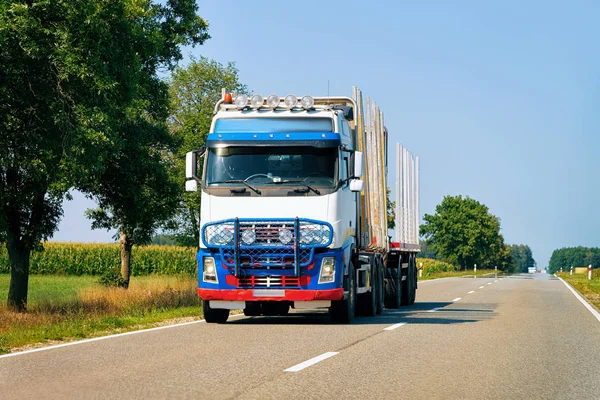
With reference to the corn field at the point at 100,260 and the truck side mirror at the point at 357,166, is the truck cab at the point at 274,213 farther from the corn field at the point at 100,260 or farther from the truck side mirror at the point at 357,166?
the corn field at the point at 100,260

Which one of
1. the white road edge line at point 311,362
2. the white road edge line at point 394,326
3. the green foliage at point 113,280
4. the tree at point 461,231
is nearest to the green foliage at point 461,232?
the tree at point 461,231

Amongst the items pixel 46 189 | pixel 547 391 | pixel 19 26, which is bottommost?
pixel 547 391

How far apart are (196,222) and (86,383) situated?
31786mm

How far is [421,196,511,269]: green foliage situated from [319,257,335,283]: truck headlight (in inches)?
5211

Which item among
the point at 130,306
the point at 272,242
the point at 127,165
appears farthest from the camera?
the point at 127,165

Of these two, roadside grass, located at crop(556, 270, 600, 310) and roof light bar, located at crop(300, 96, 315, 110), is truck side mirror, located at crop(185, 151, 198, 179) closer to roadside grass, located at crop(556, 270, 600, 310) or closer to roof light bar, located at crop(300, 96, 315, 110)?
roof light bar, located at crop(300, 96, 315, 110)

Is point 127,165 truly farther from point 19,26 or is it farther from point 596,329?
point 596,329

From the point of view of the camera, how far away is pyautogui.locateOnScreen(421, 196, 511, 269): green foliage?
482ft

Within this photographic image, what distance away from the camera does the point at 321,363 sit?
33.4ft

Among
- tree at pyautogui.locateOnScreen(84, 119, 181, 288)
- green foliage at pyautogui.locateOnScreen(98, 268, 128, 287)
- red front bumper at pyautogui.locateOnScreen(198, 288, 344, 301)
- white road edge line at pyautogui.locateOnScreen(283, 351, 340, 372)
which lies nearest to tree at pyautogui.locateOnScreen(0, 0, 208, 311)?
tree at pyautogui.locateOnScreen(84, 119, 181, 288)

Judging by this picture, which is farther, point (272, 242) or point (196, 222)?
point (196, 222)

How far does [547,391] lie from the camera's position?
858cm

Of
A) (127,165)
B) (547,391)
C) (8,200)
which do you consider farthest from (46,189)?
(547,391)

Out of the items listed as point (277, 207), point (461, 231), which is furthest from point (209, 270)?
point (461, 231)
